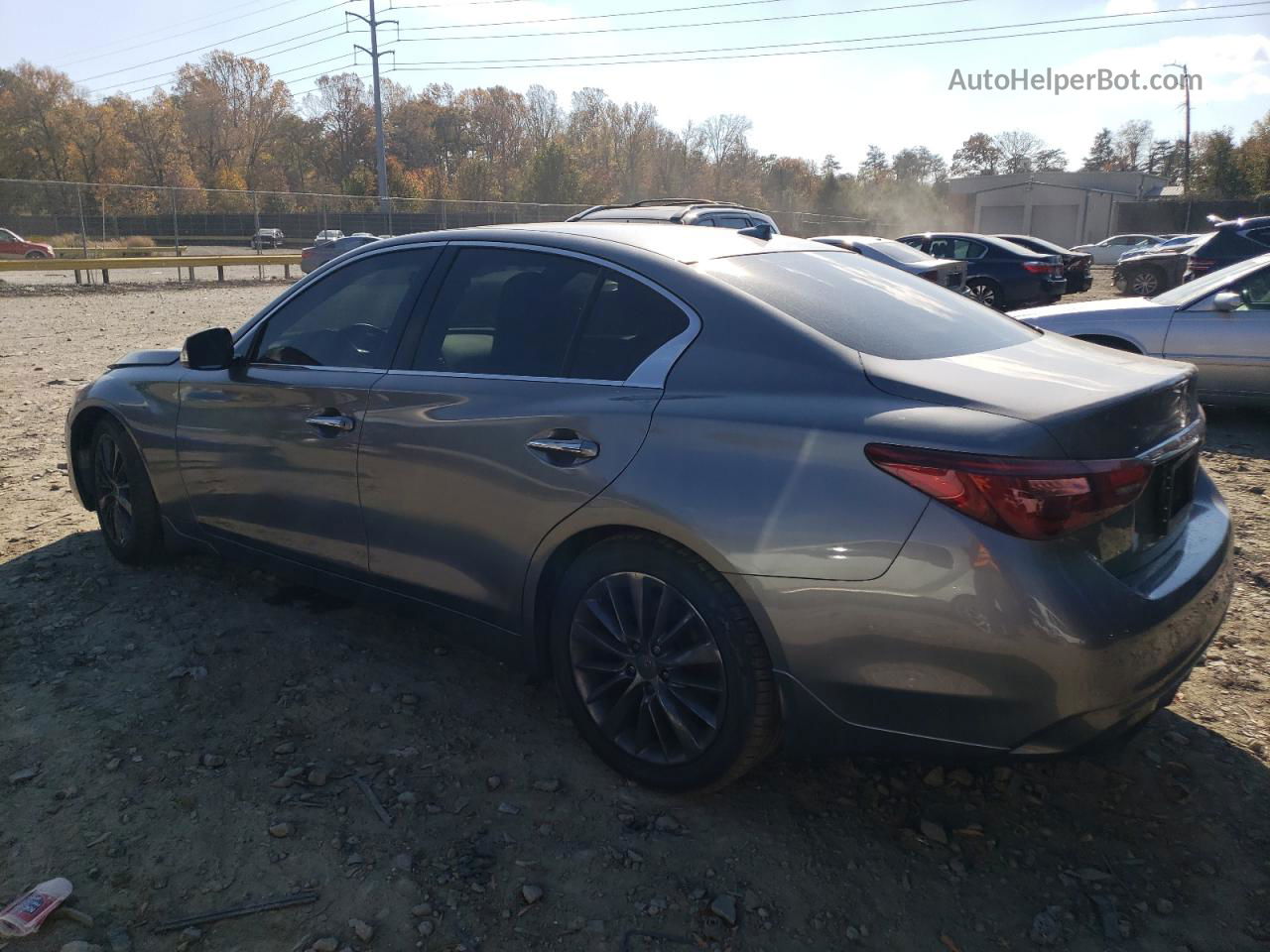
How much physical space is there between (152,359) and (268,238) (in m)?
33.5

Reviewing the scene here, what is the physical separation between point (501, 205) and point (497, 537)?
3851cm

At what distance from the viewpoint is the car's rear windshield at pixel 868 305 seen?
2748mm

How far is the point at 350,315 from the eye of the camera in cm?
376

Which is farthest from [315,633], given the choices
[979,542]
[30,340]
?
[30,340]

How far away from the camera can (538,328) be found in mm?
3121

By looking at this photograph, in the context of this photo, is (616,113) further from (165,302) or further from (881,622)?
(881,622)

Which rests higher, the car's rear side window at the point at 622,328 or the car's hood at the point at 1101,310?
the car's rear side window at the point at 622,328

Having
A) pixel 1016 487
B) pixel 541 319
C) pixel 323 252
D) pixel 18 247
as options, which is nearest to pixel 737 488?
pixel 1016 487

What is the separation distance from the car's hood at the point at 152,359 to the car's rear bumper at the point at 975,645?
3144 millimetres

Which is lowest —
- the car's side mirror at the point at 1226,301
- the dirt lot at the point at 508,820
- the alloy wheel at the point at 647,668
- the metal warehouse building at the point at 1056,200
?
the dirt lot at the point at 508,820

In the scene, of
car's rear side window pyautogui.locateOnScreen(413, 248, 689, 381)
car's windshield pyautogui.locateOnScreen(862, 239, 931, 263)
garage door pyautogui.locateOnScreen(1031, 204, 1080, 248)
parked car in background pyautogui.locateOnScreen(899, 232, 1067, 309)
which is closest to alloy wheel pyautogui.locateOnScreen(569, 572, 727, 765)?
car's rear side window pyautogui.locateOnScreen(413, 248, 689, 381)

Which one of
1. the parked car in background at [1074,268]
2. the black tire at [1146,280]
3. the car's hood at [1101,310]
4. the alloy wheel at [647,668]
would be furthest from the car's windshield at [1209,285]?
the black tire at [1146,280]

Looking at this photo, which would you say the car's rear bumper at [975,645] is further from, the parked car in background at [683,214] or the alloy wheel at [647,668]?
the parked car in background at [683,214]

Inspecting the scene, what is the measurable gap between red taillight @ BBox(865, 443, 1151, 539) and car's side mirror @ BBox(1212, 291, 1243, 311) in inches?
236
